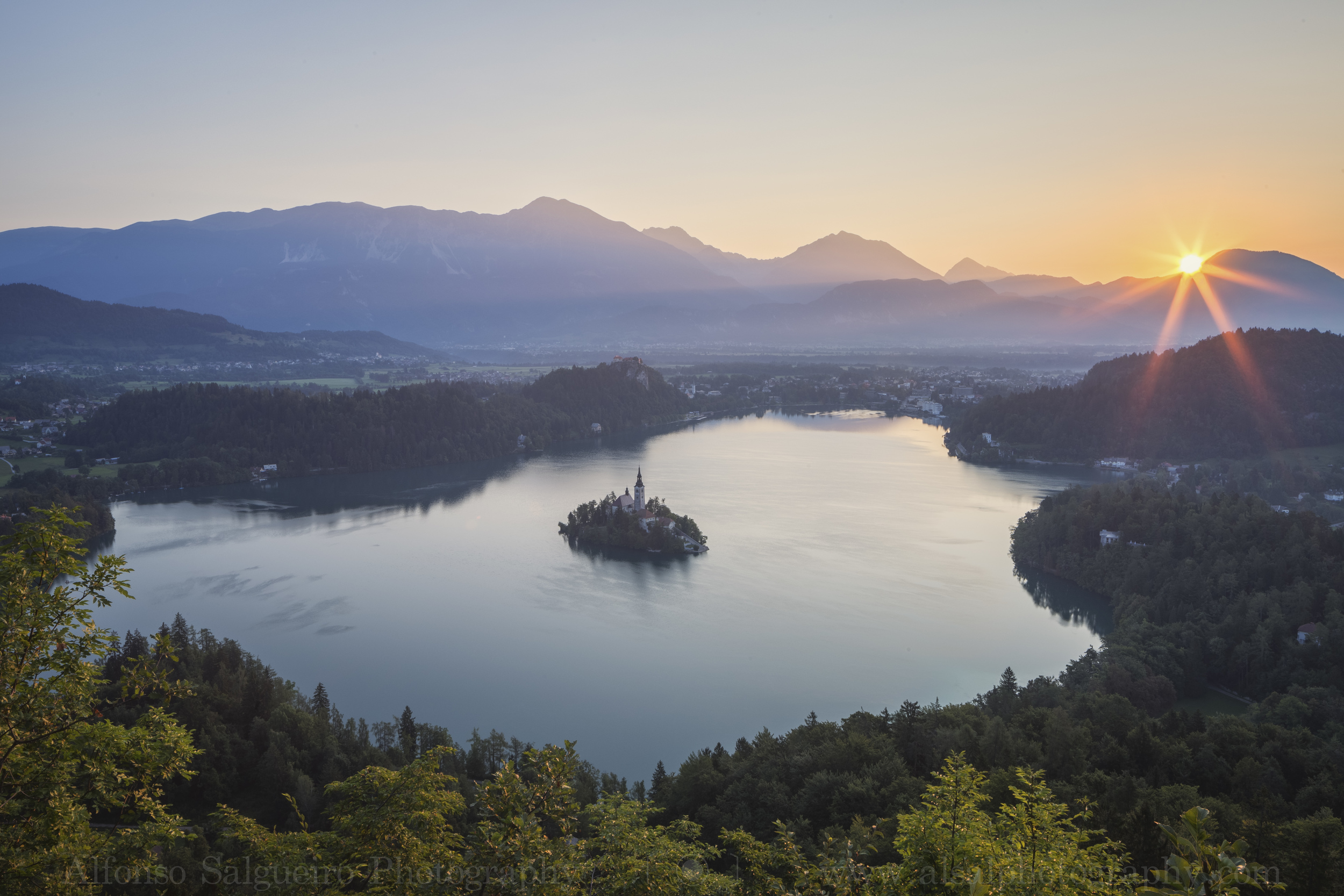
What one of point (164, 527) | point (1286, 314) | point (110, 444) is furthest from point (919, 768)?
point (1286, 314)

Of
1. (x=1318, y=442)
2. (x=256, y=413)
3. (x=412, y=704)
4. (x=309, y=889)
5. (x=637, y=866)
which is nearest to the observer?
(x=309, y=889)

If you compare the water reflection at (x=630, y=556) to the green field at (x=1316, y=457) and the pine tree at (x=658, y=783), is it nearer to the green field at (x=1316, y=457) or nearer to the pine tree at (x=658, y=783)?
the pine tree at (x=658, y=783)

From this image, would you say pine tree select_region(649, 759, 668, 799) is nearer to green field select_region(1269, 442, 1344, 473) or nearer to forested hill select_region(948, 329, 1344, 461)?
green field select_region(1269, 442, 1344, 473)

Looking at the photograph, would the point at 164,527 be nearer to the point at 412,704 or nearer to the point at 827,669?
the point at 412,704

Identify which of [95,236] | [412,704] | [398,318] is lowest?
[412,704]

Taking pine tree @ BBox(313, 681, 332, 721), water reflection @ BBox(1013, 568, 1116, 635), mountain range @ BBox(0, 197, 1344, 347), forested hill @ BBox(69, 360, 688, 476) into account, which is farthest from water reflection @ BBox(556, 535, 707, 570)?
mountain range @ BBox(0, 197, 1344, 347)

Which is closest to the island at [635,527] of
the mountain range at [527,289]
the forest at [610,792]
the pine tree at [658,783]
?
the forest at [610,792]
